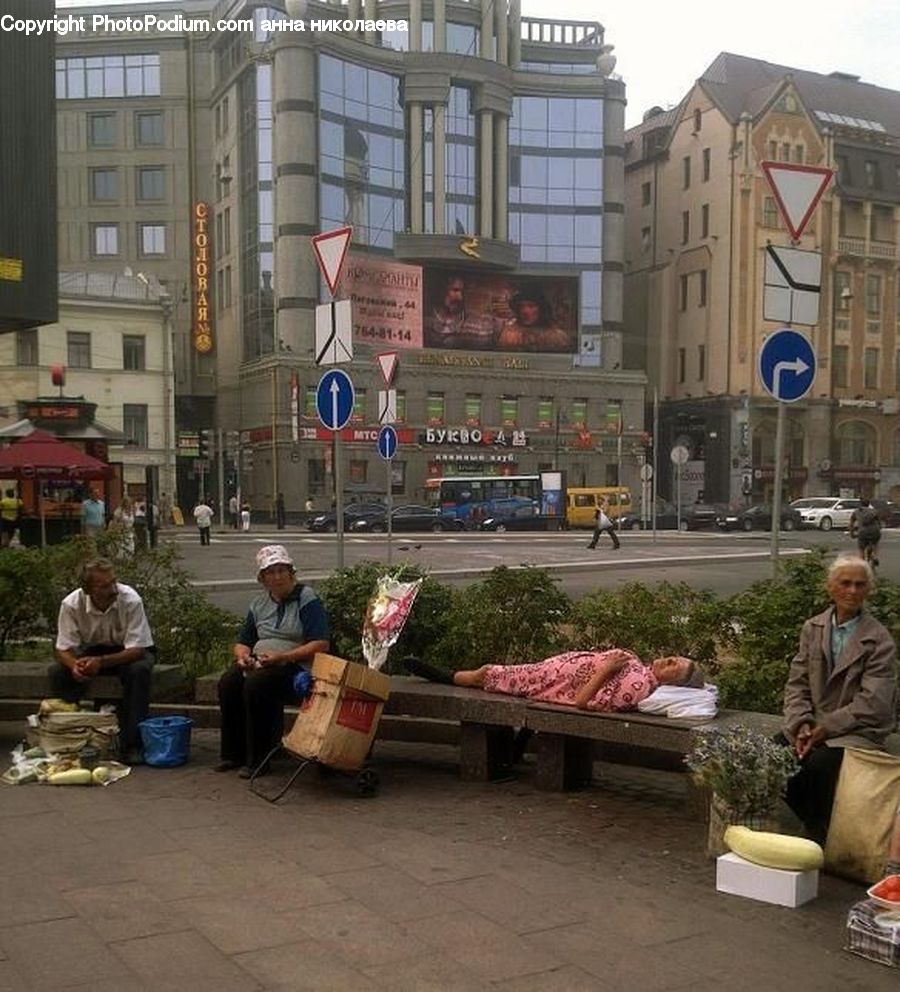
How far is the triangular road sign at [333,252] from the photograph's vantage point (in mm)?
8531

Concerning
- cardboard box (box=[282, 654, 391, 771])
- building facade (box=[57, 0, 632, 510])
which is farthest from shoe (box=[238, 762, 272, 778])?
building facade (box=[57, 0, 632, 510])

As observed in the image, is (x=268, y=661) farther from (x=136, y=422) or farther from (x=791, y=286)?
(x=136, y=422)

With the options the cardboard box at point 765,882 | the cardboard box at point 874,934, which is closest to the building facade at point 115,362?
the cardboard box at point 765,882

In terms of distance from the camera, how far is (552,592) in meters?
6.94

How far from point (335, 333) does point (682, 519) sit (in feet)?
146

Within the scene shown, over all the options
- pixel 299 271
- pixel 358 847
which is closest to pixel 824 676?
pixel 358 847

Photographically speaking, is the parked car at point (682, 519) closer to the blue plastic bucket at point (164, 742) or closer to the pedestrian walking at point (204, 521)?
the pedestrian walking at point (204, 521)

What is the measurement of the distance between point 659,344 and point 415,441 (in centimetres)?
2114

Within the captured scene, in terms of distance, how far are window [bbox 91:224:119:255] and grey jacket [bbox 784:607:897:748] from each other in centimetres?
6631

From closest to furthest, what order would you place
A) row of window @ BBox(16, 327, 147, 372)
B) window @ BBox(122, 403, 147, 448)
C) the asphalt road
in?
the asphalt road, row of window @ BBox(16, 327, 147, 372), window @ BBox(122, 403, 147, 448)

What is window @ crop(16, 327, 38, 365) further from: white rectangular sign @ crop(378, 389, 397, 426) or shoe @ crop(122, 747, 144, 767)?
shoe @ crop(122, 747, 144, 767)

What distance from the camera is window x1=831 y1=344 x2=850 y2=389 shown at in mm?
67562

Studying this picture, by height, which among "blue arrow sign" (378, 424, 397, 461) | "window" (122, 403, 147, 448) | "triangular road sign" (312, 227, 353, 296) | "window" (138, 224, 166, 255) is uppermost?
"window" (138, 224, 166, 255)

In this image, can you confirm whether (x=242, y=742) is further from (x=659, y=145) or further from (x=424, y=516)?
(x=659, y=145)
